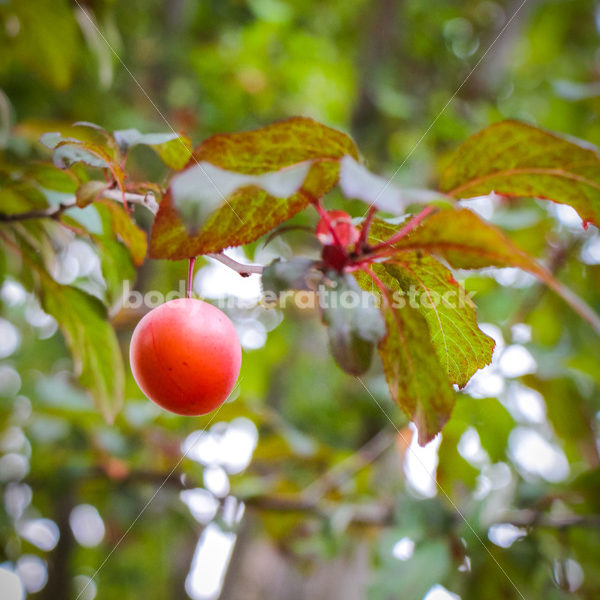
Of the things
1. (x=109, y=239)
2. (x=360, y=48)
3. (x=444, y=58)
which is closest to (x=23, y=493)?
(x=109, y=239)

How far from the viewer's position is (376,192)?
474 mm

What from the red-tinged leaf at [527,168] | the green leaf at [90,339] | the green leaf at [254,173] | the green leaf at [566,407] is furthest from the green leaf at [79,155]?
the green leaf at [566,407]

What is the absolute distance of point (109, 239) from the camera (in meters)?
0.83

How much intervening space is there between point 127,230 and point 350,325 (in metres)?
0.36

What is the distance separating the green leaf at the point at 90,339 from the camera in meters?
0.86

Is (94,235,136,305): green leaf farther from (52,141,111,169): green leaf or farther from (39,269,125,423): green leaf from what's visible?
(52,141,111,169): green leaf

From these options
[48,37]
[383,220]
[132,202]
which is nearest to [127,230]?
[132,202]

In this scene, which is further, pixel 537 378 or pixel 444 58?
pixel 444 58

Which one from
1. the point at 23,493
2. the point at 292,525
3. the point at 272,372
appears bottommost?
the point at 272,372

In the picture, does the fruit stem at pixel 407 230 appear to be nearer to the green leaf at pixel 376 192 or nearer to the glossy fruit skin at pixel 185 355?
the green leaf at pixel 376 192

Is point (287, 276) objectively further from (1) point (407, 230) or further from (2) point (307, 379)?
(2) point (307, 379)

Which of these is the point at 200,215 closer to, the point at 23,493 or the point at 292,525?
the point at 292,525

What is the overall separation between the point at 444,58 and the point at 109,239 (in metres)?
2.46

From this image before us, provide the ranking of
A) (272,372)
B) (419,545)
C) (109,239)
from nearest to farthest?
(109,239)
(419,545)
(272,372)
